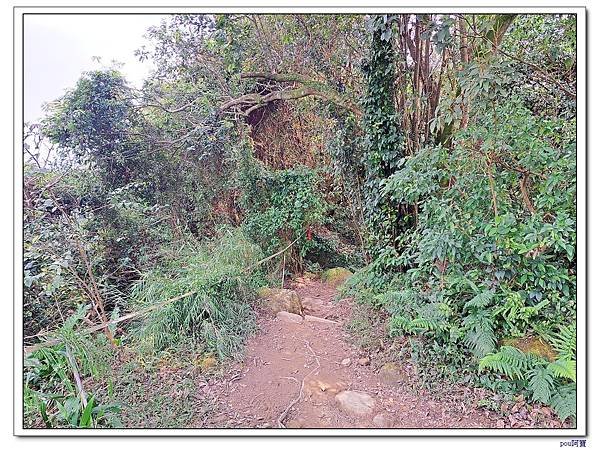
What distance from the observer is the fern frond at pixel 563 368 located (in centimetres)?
156

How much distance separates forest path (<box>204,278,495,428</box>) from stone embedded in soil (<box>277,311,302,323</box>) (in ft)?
0.42

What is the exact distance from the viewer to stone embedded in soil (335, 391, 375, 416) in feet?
5.57

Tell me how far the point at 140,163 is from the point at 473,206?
79.6 inches

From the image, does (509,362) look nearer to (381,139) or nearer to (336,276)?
(336,276)

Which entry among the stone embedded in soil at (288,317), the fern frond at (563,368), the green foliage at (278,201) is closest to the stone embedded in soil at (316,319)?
the stone embedded in soil at (288,317)

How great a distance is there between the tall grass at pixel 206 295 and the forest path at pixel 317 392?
165 mm

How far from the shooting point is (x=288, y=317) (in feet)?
7.85

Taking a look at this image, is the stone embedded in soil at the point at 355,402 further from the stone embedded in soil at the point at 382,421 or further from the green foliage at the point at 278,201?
the green foliage at the point at 278,201

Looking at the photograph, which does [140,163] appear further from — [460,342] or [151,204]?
[460,342]

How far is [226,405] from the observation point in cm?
175

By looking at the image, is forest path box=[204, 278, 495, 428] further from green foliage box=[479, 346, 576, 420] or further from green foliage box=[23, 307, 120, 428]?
green foliage box=[23, 307, 120, 428]

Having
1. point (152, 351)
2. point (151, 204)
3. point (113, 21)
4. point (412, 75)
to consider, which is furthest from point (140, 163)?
point (412, 75)

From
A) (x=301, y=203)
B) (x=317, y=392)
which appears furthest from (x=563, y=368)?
(x=301, y=203)

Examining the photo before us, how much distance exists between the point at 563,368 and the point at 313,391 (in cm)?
116
